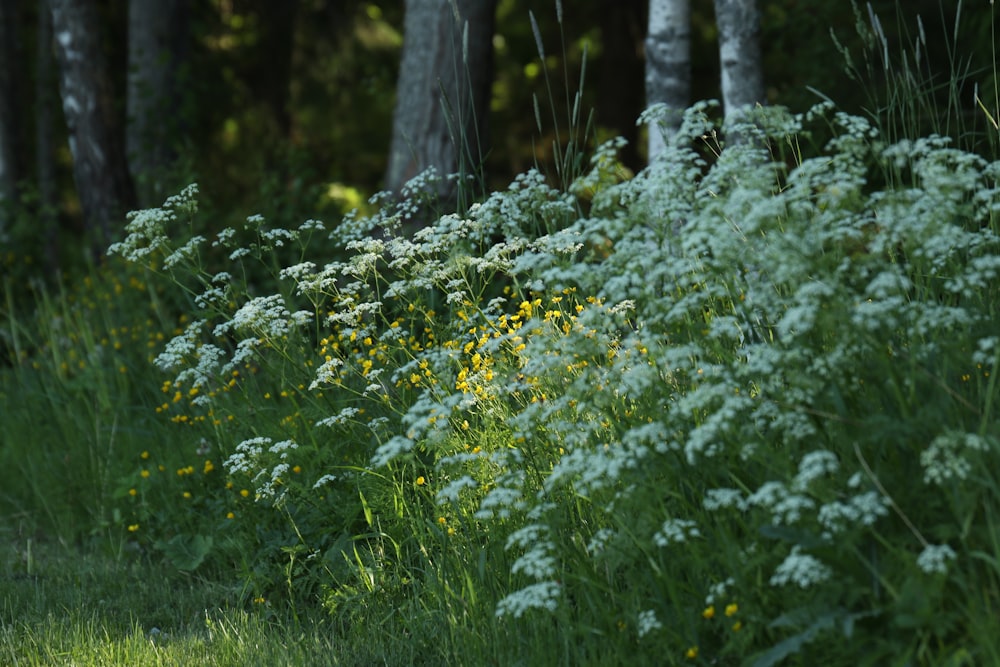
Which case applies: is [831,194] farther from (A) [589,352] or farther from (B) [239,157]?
(B) [239,157]

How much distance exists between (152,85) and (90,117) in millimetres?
816

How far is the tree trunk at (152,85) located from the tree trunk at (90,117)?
0.23 m

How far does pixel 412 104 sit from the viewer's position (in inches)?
309

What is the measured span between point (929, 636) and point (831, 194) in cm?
114

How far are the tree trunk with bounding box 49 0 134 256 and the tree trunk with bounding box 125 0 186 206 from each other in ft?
0.76

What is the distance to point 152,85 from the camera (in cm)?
1070

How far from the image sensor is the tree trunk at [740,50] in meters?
6.12

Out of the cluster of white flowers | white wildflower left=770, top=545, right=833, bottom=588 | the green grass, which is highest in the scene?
the cluster of white flowers


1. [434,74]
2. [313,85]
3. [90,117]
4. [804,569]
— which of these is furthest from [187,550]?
[313,85]

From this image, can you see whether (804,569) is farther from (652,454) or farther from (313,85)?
(313,85)

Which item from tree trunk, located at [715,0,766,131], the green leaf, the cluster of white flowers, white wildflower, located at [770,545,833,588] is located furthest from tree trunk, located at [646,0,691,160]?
white wildflower, located at [770,545,833,588]

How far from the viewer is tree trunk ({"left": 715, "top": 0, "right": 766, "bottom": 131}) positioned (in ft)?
20.1

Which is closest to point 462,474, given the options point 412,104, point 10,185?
point 412,104

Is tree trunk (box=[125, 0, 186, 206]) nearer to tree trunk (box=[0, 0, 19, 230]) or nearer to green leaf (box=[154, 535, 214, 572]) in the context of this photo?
tree trunk (box=[0, 0, 19, 230])
